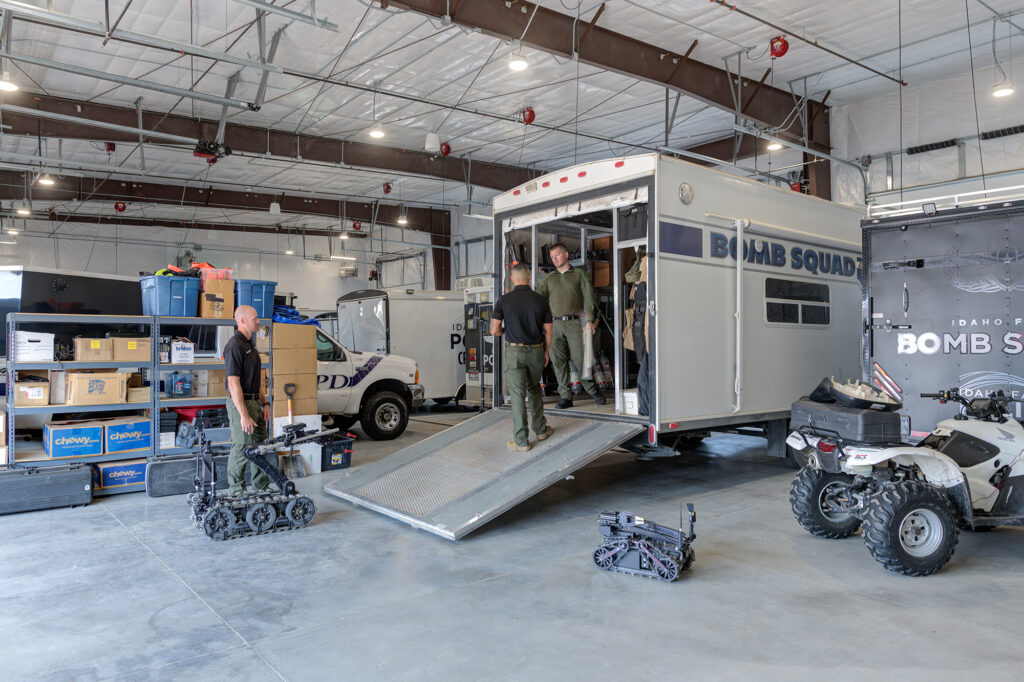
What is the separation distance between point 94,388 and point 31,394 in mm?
524

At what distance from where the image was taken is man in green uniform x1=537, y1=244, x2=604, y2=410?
7.40m

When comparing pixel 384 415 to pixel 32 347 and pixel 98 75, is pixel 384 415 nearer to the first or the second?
pixel 32 347

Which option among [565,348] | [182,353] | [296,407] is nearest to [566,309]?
[565,348]

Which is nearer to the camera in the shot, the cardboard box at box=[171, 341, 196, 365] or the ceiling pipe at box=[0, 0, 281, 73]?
the ceiling pipe at box=[0, 0, 281, 73]

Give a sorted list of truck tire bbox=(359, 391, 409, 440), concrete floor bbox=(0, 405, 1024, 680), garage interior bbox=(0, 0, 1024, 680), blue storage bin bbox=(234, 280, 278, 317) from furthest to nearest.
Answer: truck tire bbox=(359, 391, 409, 440), blue storage bin bbox=(234, 280, 278, 317), garage interior bbox=(0, 0, 1024, 680), concrete floor bbox=(0, 405, 1024, 680)

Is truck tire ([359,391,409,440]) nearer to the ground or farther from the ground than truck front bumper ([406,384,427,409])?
nearer to the ground

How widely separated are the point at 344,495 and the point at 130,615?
8.72 ft

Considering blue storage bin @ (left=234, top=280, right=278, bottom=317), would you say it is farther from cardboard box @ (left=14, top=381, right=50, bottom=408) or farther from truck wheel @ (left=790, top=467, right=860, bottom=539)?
truck wheel @ (left=790, top=467, right=860, bottom=539)

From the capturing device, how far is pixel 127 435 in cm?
712

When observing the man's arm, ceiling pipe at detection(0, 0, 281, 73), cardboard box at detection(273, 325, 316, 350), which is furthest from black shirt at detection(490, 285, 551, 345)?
ceiling pipe at detection(0, 0, 281, 73)

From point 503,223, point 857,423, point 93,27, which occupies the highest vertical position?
point 93,27

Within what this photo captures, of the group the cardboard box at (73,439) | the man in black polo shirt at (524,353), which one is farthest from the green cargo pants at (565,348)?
the cardboard box at (73,439)

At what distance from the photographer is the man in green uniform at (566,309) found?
24.3 ft

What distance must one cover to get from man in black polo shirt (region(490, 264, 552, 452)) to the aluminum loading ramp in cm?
23
